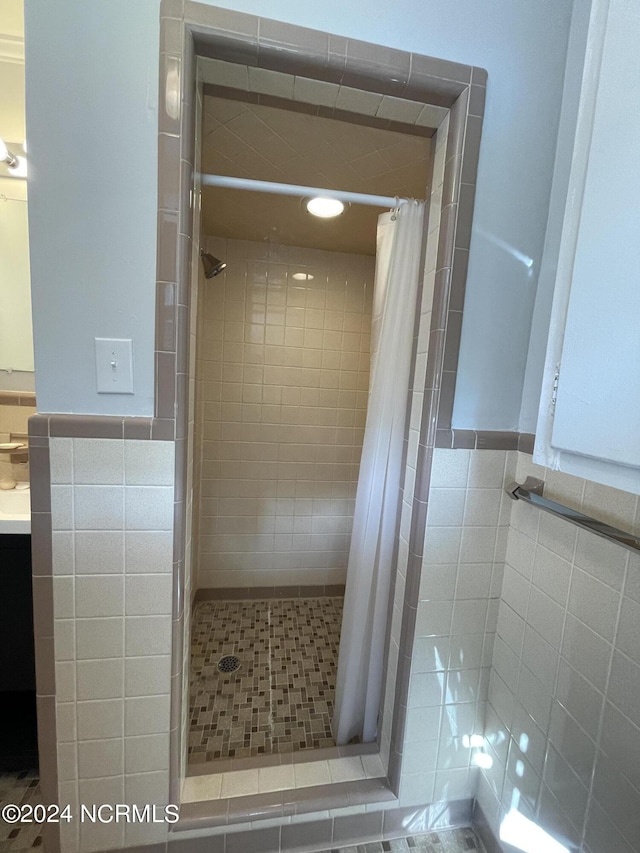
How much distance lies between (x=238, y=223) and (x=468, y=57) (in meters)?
1.12

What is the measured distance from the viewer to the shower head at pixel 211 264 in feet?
4.95

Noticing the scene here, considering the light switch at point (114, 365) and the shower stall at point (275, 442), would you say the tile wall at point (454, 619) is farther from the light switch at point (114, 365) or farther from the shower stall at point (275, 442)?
the light switch at point (114, 365)

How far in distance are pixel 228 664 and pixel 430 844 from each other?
957 millimetres

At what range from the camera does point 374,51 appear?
2.44 ft

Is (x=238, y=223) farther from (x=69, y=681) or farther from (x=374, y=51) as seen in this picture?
(x=69, y=681)

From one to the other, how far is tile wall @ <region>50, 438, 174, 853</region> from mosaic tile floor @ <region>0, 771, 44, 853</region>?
21cm

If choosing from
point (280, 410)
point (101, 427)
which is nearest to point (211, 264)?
point (280, 410)

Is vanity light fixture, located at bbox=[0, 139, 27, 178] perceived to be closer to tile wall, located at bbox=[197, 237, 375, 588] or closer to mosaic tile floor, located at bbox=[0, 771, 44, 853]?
tile wall, located at bbox=[197, 237, 375, 588]

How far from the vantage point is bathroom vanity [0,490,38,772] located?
3.54 feet

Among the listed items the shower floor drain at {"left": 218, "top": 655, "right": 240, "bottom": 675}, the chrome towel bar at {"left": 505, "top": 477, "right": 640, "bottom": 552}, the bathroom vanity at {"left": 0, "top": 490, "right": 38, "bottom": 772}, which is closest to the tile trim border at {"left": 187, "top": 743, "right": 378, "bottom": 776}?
the shower floor drain at {"left": 218, "top": 655, "right": 240, "bottom": 675}

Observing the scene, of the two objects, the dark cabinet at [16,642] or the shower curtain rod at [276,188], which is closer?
the shower curtain rod at [276,188]

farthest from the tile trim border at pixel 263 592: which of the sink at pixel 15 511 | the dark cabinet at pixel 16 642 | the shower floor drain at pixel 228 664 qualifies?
the sink at pixel 15 511

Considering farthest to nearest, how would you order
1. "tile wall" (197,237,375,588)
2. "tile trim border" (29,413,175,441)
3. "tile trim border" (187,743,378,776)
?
"tile wall" (197,237,375,588) < "tile trim border" (187,743,378,776) < "tile trim border" (29,413,175,441)

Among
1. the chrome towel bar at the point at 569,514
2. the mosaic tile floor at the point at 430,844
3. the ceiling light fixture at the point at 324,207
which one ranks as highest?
the ceiling light fixture at the point at 324,207
